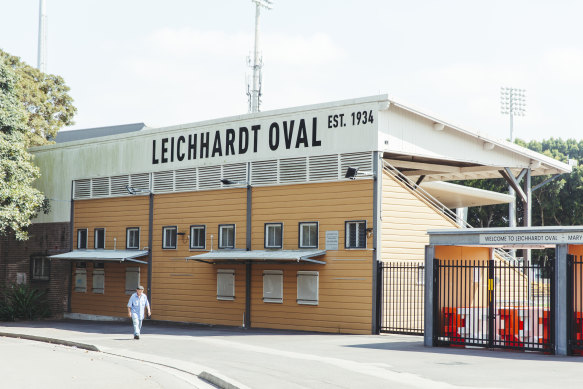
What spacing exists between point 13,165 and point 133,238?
563 centimetres

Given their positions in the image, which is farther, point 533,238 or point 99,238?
point 99,238

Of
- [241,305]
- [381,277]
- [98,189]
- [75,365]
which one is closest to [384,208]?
[381,277]

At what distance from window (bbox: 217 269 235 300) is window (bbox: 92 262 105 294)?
7086 millimetres

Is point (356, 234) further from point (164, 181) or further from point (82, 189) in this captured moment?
point (82, 189)

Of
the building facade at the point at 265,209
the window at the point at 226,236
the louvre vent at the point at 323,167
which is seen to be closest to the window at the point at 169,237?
the building facade at the point at 265,209

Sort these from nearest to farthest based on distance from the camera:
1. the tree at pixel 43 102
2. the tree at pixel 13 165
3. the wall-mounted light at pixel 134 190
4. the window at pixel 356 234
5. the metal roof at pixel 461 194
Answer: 1. the window at pixel 356 234
2. the tree at pixel 13 165
3. the wall-mounted light at pixel 134 190
4. the metal roof at pixel 461 194
5. the tree at pixel 43 102

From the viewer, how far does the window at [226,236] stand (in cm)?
2842

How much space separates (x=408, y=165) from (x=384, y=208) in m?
4.50

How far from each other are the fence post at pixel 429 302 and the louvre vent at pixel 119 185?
1652cm

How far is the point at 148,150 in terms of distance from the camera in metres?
31.8

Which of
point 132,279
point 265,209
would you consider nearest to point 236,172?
point 265,209

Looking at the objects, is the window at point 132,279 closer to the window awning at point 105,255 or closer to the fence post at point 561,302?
the window awning at point 105,255

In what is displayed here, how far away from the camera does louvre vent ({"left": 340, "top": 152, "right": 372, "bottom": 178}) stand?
24.6 m

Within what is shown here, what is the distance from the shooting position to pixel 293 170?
26641mm
